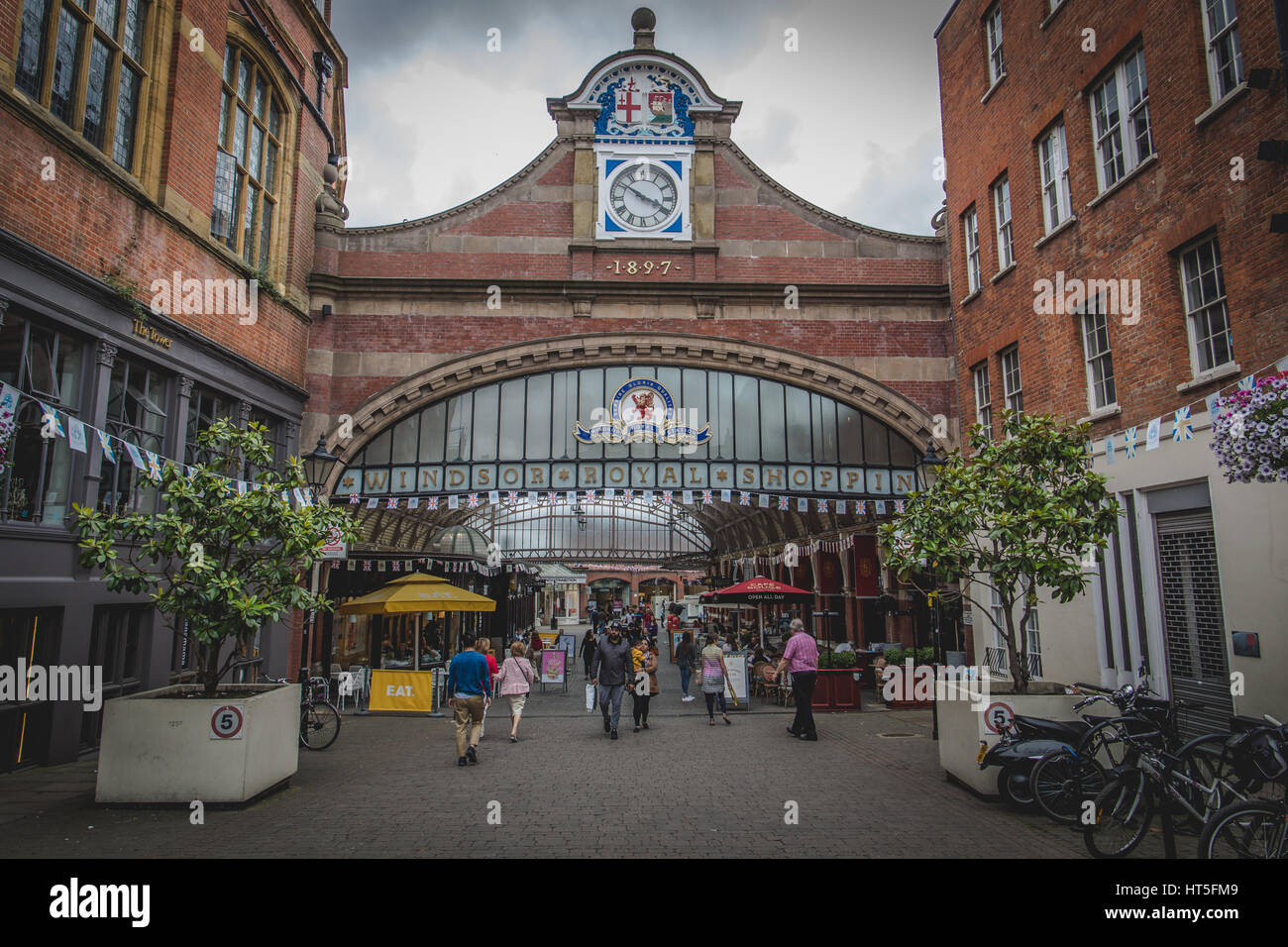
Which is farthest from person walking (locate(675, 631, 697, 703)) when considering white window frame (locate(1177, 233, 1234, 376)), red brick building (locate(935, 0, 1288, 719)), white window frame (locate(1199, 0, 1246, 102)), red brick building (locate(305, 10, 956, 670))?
white window frame (locate(1199, 0, 1246, 102))

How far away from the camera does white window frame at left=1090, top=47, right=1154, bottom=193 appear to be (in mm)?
11680

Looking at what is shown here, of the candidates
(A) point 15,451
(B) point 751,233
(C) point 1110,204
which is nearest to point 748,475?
(B) point 751,233

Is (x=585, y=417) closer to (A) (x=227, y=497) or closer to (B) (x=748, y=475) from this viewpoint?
(B) (x=748, y=475)

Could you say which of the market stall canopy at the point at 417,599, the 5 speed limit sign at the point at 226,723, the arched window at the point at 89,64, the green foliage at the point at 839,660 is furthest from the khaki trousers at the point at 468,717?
the arched window at the point at 89,64

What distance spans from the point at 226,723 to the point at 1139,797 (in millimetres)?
8603

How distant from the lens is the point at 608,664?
41.8 feet

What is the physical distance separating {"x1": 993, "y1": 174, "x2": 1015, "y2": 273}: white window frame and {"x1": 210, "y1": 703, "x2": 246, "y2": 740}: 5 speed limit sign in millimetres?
15179

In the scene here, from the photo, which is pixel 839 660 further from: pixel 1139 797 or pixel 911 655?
pixel 1139 797

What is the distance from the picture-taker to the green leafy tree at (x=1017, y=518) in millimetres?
8555

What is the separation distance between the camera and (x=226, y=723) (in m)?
8.02

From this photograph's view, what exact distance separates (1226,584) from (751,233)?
476 inches

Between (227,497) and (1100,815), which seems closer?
(1100,815)

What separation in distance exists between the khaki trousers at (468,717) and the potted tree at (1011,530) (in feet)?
19.2
